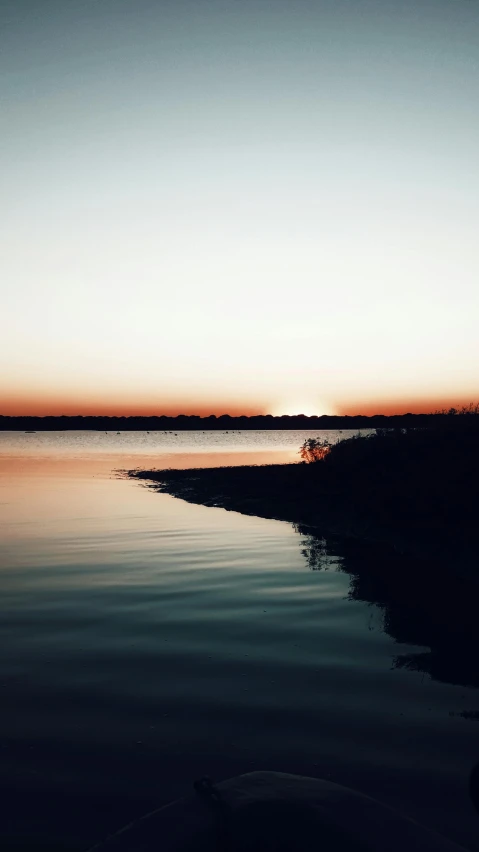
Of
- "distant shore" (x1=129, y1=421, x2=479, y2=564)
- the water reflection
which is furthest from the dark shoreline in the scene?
the water reflection

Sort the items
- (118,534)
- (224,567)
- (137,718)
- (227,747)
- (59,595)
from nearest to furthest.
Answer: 1. (227,747)
2. (137,718)
3. (59,595)
4. (224,567)
5. (118,534)

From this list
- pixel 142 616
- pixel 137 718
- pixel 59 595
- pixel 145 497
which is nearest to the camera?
pixel 137 718

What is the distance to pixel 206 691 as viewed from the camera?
26.6 feet

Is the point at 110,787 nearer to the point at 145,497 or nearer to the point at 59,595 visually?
the point at 59,595

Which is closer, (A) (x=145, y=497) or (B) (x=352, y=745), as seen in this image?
(B) (x=352, y=745)

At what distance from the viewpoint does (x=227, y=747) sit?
662cm

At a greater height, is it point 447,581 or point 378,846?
point 378,846

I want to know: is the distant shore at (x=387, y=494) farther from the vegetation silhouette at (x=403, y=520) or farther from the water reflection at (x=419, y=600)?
the water reflection at (x=419, y=600)

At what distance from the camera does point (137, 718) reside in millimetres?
7270

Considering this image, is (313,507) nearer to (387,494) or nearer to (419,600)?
(387,494)

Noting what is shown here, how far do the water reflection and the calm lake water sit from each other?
0.10 metres

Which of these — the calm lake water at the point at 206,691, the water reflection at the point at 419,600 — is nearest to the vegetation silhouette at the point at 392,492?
the water reflection at the point at 419,600

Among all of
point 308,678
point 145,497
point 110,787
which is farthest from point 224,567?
point 145,497

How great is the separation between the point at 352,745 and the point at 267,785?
2747mm
